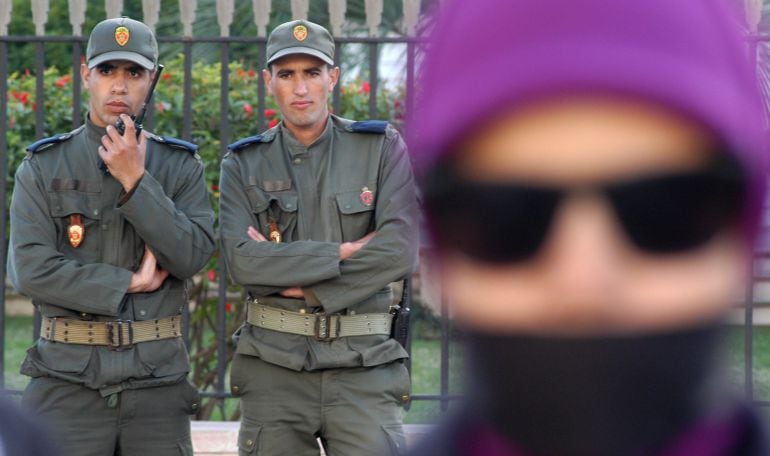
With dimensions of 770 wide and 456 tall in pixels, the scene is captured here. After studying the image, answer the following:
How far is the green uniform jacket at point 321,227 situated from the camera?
438cm

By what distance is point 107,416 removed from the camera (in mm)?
4379

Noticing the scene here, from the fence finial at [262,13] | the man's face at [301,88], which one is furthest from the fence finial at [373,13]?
the man's face at [301,88]

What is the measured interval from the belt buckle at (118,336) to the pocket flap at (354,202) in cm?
81

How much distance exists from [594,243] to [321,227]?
3.72 meters

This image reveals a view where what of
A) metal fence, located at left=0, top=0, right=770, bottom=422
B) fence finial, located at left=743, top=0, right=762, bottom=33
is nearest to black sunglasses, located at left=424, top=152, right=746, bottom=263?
fence finial, located at left=743, top=0, right=762, bottom=33

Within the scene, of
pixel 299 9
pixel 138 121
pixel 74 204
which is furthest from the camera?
pixel 299 9

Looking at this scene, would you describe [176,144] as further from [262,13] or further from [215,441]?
[215,441]

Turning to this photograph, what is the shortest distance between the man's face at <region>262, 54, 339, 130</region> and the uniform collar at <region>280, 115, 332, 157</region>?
0.04 meters

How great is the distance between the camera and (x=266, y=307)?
14.8ft

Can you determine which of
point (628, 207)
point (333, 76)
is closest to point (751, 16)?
point (628, 207)

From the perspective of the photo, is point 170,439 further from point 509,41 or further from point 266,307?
point 509,41

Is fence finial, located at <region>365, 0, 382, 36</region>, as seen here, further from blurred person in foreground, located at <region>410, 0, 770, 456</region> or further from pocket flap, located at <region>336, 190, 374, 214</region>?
blurred person in foreground, located at <region>410, 0, 770, 456</region>

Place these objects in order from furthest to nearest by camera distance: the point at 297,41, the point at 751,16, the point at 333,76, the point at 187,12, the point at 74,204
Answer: the point at 187,12 → the point at 333,76 → the point at 297,41 → the point at 74,204 → the point at 751,16

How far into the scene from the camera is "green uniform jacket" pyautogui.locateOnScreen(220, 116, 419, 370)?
4.38 metres
